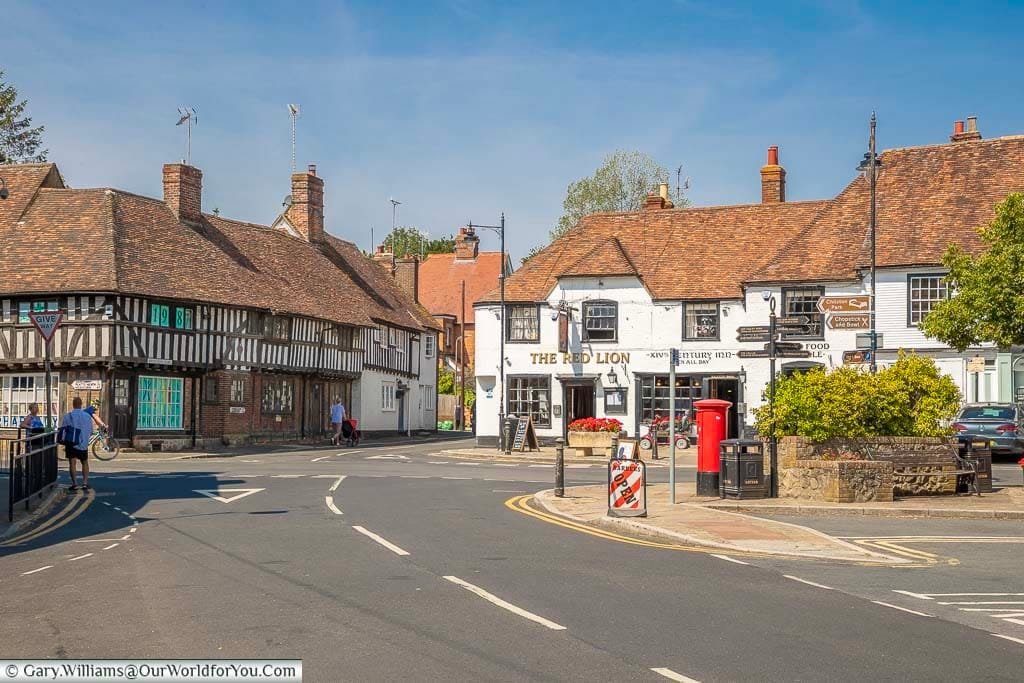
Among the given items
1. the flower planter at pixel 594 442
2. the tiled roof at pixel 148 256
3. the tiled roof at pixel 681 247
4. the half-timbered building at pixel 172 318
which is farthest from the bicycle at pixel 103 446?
the tiled roof at pixel 681 247

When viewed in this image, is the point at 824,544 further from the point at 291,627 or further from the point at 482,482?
the point at 482,482

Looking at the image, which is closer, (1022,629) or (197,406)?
(1022,629)

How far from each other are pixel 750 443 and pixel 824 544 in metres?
5.95

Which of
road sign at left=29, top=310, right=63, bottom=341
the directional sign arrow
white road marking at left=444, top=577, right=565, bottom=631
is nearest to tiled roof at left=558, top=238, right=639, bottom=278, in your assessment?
the directional sign arrow

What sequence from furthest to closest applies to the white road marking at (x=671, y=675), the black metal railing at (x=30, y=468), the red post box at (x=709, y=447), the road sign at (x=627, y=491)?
the red post box at (x=709, y=447), the road sign at (x=627, y=491), the black metal railing at (x=30, y=468), the white road marking at (x=671, y=675)

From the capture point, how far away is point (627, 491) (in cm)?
1786

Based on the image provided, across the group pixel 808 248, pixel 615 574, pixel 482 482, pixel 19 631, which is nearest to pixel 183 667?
pixel 19 631

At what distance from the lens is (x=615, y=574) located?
12.2 metres

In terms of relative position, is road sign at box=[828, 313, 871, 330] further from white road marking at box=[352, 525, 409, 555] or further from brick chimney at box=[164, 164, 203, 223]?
brick chimney at box=[164, 164, 203, 223]

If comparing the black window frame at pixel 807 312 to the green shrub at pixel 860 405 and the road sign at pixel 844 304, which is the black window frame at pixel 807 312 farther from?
the road sign at pixel 844 304

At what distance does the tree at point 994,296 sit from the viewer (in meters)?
23.1

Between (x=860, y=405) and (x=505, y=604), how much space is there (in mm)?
12591

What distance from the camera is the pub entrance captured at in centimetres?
4406

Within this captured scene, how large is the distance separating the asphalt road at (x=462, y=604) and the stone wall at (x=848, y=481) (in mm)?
2787
